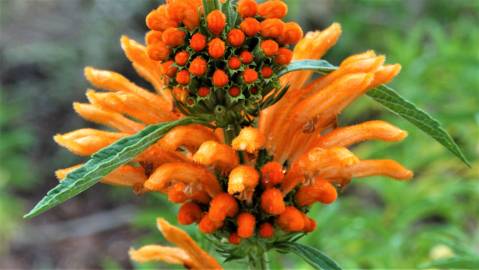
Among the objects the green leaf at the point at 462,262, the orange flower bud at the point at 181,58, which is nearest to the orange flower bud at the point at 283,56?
the orange flower bud at the point at 181,58

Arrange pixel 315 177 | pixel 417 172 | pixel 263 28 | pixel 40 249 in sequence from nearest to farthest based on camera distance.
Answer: pixel 263 28 → pixel 315 177 → pixel 417 172 → pixel 40 249

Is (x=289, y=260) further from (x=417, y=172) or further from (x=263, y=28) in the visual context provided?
(x=263, y=28)

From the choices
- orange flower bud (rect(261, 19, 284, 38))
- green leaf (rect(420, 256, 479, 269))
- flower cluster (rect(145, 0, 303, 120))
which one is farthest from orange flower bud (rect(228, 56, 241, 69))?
green leaf (rect(420, 256, 479, 269))

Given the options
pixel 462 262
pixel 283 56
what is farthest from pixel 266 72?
pixel 462 262

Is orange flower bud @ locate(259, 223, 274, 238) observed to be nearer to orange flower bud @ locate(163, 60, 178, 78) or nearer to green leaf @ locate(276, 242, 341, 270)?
green leaf @ locate(276, 242, 341, 270)

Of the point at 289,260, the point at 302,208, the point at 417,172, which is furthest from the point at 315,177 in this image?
the point at 417,172

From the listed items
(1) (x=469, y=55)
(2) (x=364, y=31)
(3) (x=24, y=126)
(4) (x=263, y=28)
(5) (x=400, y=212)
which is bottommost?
(4) (x=263, y=28)
